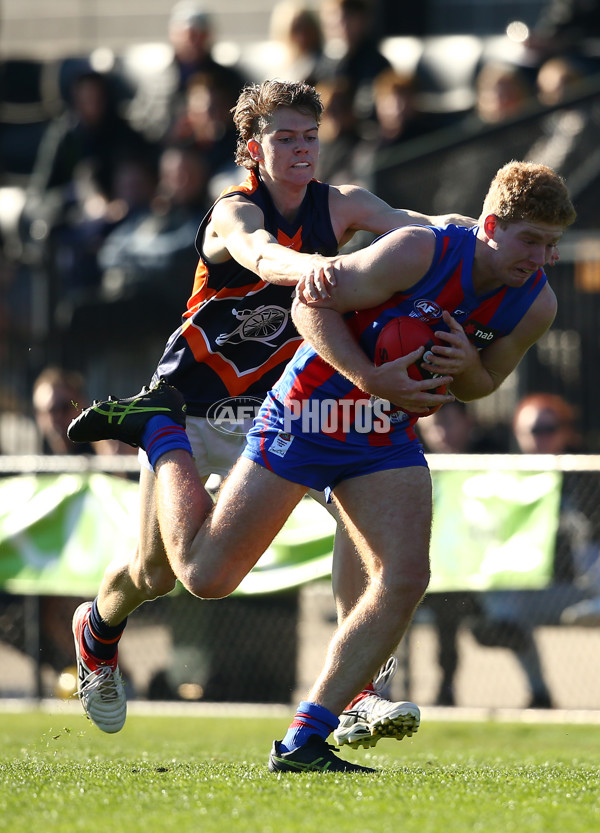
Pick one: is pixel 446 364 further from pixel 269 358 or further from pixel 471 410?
pixel 471 410

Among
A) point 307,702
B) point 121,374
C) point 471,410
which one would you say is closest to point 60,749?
point 307,702

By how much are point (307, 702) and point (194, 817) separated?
938 millimetres

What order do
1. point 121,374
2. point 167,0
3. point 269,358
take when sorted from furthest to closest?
1. point 167,0
2. point 121,374
3. point 269,358

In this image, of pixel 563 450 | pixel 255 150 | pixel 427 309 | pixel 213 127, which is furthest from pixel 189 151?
pixel 427 309

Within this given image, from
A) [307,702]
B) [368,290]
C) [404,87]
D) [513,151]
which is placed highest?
[404,87]

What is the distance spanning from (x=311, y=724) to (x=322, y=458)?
96 cm

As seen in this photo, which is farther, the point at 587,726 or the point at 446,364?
the point at 587,726

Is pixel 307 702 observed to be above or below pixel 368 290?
below

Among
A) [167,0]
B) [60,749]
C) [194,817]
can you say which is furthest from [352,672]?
[167,0]

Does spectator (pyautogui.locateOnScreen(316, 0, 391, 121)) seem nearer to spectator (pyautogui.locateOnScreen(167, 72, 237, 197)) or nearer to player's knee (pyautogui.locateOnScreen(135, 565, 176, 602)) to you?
spectator (pyautogui.locateOnScreen(167, 72, 237, 197))

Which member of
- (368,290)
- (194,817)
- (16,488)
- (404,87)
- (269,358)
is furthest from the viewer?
(404,87)

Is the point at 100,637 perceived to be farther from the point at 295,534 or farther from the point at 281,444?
the point at 295,534

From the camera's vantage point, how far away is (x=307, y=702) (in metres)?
4.54

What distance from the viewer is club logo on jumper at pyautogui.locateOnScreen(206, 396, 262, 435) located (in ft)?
18.0
